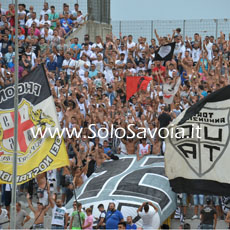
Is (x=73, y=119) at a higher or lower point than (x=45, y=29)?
lower

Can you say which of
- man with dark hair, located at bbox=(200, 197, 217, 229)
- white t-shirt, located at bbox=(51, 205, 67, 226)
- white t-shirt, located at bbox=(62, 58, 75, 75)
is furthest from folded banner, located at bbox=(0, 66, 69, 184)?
white t-shirt, located at bbox=(62, 58, 75, 75)

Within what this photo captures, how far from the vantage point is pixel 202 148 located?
1366 centimetres

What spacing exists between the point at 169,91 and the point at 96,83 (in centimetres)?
345

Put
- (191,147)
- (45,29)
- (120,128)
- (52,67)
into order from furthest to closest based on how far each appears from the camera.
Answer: (45,29) → (52,67) → (120,128) → (191,147)

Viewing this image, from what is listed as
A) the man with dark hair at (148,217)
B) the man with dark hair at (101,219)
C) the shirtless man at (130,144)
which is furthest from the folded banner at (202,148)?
the shirtless man at (130,144)

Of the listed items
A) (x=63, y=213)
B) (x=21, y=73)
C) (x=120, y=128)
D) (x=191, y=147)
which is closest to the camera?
(x=191, y=147)

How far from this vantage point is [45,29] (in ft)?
89.2

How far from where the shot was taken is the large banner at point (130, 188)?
55.4 feet

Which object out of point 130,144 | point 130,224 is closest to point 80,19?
point 130,144

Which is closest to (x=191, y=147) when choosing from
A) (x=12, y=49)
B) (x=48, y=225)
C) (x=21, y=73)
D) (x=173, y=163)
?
(x=173, y=163)

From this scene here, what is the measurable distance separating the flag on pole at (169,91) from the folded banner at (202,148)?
6637 mm

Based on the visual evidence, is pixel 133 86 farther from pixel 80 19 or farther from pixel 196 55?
pixel 80 19

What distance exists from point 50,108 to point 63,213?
3396mm

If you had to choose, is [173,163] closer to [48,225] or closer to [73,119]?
[48,225]
